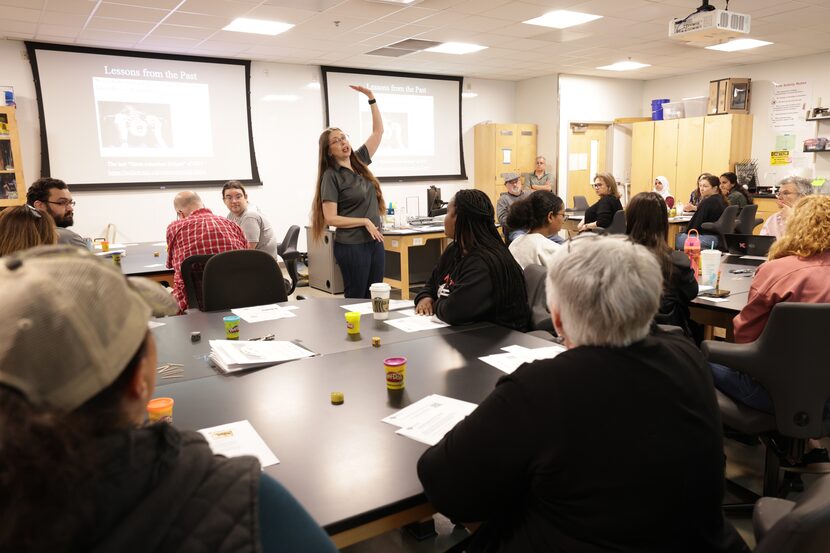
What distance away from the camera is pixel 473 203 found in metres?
2.66

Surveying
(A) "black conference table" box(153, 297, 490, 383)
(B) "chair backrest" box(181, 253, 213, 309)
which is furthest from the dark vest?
(B) "chair backrest" box(181, 253, 213, 309)

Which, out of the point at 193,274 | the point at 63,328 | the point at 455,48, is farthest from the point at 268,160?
the point at 63,328

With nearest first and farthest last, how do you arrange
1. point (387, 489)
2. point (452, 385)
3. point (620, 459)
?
point (620, 459)
point (387, 489)
point (452, 385)

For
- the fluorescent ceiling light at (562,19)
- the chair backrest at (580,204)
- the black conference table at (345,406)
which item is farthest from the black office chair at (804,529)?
the chair backrest at (580,204)

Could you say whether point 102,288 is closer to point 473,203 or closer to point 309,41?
point 473,203

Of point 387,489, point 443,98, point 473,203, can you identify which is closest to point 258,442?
point 387,489

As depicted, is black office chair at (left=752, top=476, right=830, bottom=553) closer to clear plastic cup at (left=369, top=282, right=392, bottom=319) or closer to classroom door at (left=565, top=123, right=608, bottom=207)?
clear plastic cup at (left=369, top=282, right=392, bottom=319)

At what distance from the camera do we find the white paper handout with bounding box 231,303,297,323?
9.09 ft

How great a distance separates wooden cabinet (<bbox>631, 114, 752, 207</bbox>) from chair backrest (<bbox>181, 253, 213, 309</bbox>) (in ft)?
27.4

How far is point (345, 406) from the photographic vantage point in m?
1.70

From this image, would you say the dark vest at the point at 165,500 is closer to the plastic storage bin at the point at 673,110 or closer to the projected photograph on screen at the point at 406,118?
the projected photograph on screen at the point at 406,118

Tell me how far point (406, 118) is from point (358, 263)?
572cm

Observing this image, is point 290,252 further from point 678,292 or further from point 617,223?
point 678,292

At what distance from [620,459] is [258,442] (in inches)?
34.0
